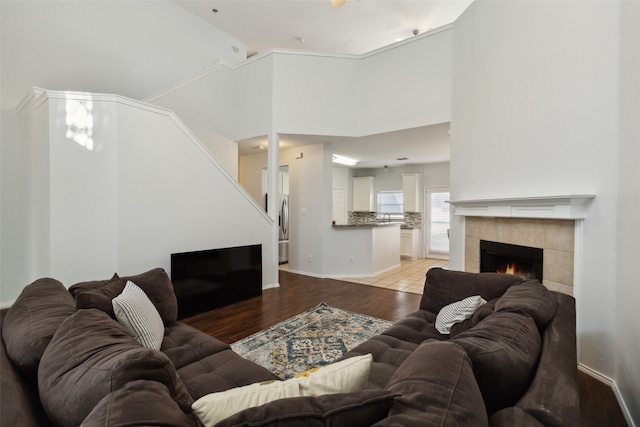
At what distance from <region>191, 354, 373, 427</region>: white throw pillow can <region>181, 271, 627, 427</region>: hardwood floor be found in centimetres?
187

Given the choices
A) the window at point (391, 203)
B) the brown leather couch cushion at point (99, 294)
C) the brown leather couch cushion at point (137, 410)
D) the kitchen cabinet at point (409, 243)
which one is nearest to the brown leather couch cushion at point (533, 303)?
the brown leather couch cushion at point (137, 410)

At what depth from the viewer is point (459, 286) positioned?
233cm

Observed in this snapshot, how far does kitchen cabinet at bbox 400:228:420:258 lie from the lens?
8086 millimetres

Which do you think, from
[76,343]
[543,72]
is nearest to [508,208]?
[543,72]

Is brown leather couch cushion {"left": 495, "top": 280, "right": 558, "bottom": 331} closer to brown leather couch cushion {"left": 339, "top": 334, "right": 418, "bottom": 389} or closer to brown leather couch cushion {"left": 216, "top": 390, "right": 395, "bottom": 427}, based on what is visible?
brown leather couch cushion {"left": 339, "top": 334, "right": 418, "bottom": 389}

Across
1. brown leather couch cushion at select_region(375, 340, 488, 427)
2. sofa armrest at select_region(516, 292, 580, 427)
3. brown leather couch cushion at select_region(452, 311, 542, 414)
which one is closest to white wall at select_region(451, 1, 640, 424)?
sofa armrest at select_region(516, 292, 580, 427)

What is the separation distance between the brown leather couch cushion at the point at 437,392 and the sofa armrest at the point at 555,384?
0.58 ft

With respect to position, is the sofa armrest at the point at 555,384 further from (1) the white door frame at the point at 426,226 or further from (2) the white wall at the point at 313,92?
(1) the white door frame at the point at 426,226

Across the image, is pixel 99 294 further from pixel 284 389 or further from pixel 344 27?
pixel 344 27

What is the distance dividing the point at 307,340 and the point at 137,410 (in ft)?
7.84

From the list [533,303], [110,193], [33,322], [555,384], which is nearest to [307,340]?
[533,303]

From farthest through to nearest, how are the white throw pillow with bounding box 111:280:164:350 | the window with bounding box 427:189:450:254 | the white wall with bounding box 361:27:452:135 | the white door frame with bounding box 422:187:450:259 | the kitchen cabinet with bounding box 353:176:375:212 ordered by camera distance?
the kitchen cabinet with bounding box 353:176:375:212 < the white door frame with bounding box 422:187:450:259 < the window with bounding box 427:189:450:254 < the white wall with bounding box 361:27:452:135 < the white throw pillow with bounding box 111:280:164:350

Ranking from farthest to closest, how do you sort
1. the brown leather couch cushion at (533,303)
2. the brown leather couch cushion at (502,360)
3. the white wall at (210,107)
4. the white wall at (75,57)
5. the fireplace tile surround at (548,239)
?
the white wall at (210,107)
the white wall at (75,57)
the fireplace tile surround at (548,239)
the brown leather couch cushion at (533,303)
the brown leather couch cushion at (502,360)

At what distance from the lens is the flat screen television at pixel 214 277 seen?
3.52 m
